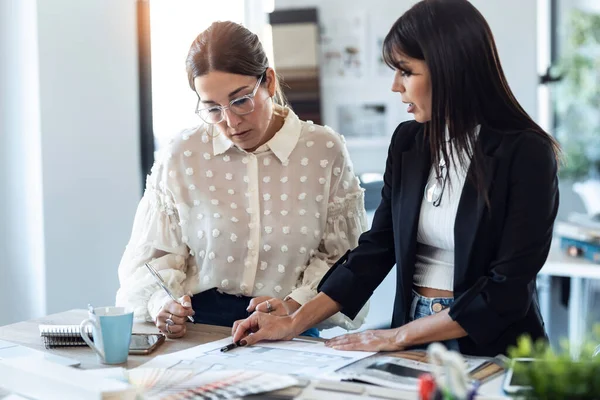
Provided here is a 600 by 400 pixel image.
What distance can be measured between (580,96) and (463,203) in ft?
14.6

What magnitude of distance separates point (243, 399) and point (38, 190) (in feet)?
5.64

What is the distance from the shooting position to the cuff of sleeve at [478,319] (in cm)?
150

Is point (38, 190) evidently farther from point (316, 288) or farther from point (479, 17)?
point (479, 17)

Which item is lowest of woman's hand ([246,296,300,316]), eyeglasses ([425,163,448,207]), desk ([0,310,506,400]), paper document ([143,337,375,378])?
desk ([0,310,506,400])

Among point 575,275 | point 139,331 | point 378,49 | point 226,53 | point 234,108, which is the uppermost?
point 378,49

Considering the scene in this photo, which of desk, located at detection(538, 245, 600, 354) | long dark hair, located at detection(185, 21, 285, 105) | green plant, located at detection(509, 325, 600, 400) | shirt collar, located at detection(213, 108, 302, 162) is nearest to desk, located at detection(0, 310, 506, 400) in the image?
green plant, located at detection(509, 325, 600, 400)

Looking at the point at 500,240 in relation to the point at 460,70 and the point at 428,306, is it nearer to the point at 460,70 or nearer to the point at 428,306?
the point at 428,306

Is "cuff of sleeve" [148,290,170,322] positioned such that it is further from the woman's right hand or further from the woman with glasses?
the woman's right hand

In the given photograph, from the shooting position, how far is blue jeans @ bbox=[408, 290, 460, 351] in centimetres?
159

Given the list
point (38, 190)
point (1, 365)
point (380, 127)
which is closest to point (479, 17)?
point (1, 365)

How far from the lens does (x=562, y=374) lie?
88 centimetres

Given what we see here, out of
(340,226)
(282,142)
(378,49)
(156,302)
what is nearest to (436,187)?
(340,226)

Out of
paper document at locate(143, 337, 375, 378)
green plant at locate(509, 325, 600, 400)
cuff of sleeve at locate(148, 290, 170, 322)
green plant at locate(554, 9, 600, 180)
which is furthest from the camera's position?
green plant at locate(554, 9, 600, 180)

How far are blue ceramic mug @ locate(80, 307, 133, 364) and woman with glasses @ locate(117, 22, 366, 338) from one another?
334 millimetres
